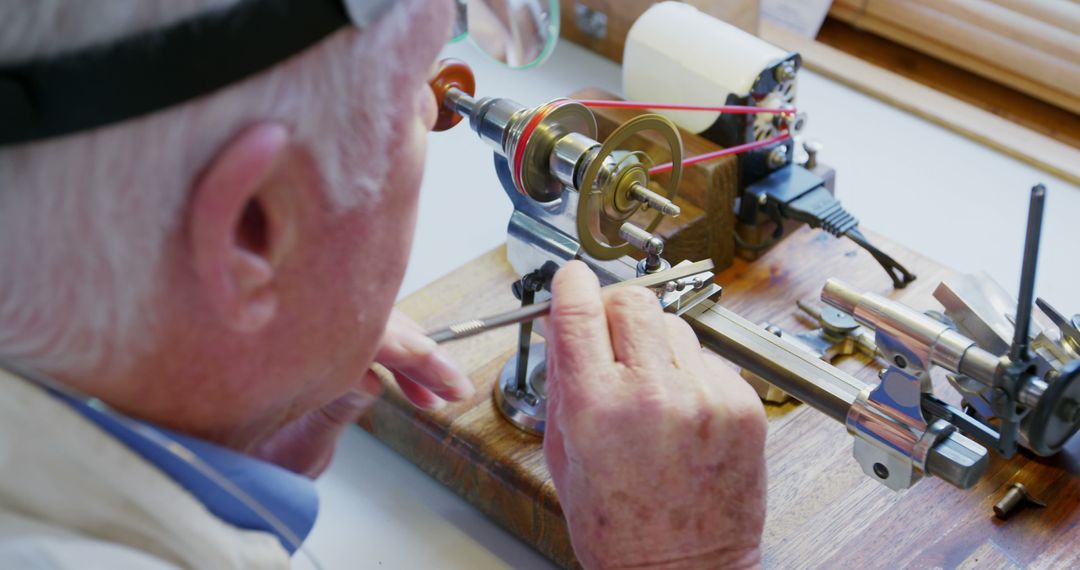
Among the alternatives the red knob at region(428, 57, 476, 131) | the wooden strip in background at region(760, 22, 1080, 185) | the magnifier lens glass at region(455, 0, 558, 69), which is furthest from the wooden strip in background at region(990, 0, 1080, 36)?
the red knob at region(428, 57, 476, 131)

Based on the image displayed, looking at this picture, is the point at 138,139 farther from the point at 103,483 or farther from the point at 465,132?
the point at 465,132

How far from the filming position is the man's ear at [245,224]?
0.50m

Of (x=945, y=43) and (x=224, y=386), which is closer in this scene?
(x=224, y=386)

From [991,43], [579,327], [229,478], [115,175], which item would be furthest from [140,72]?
[991,43]

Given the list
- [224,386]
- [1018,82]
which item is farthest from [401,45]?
[1018,82]

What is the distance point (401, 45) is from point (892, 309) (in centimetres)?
43

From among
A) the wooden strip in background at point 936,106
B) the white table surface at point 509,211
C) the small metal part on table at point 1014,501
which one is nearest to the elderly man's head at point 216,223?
the white table surface at point 509,211

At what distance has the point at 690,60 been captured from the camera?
49.4 inches

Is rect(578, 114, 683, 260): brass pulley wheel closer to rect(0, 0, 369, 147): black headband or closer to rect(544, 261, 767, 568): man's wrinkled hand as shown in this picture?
rect(544, 261, 767, 568): man's wrinkled hand

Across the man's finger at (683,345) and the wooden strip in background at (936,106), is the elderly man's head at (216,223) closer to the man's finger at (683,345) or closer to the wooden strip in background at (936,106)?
the man's finger at (683,345)

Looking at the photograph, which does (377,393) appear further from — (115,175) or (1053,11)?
(1053,11)

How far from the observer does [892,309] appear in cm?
81

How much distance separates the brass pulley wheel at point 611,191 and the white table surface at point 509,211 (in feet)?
0.96

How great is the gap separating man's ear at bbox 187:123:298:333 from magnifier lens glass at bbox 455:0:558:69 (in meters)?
0.80
